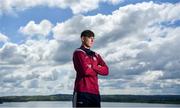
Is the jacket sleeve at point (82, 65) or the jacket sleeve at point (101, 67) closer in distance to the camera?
the jacket sleeve at point (82, 65)

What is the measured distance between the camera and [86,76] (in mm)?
5391

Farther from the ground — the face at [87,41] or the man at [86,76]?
the face at [87,41]

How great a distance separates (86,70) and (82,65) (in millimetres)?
91

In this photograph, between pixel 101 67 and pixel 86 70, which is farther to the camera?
pixel 101 67

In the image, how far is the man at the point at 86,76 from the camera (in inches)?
211

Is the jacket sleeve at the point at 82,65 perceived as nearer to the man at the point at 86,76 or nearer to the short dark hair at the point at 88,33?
the man at the point at 86,76

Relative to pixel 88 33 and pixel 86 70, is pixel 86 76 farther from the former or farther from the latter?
pixel 88 33

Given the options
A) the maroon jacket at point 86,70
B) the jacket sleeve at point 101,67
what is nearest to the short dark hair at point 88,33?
the maroon jacket at point 86,70

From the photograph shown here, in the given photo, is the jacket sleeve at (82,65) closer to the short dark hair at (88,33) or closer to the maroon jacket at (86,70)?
the maroon jacket at (86,70)

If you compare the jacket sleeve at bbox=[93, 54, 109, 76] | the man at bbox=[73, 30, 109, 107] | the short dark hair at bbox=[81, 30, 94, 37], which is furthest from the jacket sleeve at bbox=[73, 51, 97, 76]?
the short dark hair at bbox=[81, 30, 94, 37]

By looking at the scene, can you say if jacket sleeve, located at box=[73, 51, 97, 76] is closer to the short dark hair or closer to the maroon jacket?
the maroon jacket

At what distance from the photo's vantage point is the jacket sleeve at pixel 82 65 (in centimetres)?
536

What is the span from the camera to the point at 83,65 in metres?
5.38

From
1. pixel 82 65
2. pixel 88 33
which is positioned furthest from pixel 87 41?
pixel 82 65
